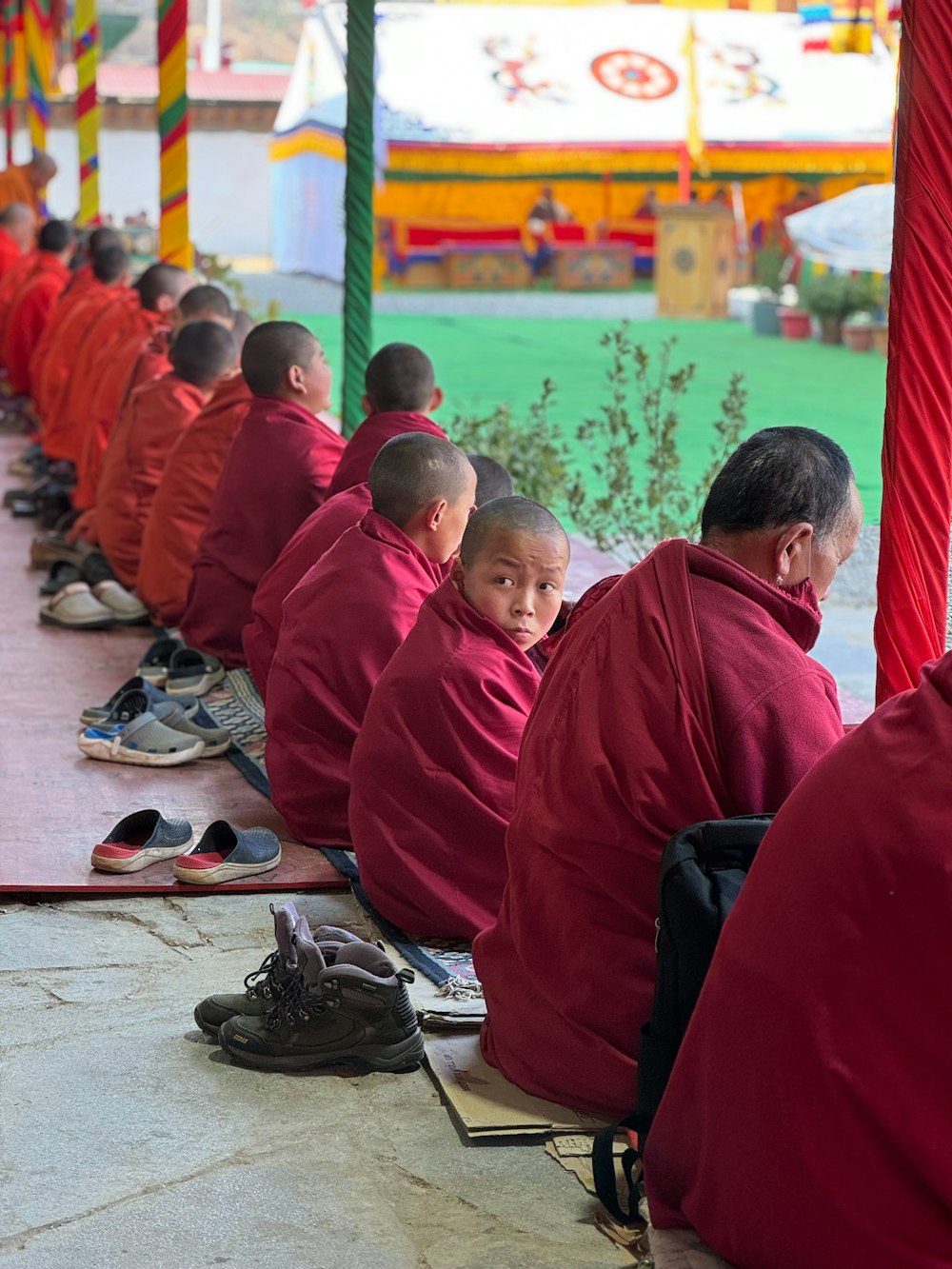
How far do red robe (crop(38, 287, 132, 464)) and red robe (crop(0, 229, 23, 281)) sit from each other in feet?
12.2

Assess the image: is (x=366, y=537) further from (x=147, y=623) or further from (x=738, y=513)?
(x=147, y=623)

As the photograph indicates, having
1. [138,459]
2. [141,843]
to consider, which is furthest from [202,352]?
[141,843]

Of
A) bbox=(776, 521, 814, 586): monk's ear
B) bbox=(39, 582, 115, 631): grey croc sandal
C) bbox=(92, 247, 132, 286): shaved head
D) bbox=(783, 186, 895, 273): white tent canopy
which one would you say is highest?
bbox=(783, 186, 895, 273): white tent canopy

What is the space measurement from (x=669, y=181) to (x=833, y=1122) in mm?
23812

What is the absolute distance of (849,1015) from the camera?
1.93 meters

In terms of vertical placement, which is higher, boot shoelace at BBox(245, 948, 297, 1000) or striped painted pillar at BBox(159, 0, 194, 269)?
striped painted pillar at BBox(159, 0, 194, 269)

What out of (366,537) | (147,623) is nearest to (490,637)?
(366,537)

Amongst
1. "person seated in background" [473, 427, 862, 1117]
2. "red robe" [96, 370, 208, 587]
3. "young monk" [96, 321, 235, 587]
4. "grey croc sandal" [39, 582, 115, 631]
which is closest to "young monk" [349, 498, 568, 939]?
"person seated in background" [473, 427, 862, 1117]

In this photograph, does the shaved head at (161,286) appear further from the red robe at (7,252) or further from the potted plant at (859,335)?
the potted plant at (859,335)

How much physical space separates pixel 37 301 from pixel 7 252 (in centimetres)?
231

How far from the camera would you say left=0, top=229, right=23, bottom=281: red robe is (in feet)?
43.1

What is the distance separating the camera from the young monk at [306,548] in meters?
4.47

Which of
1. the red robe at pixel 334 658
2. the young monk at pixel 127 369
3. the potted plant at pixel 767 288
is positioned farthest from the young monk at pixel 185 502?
the potted plant at pixel 767 288

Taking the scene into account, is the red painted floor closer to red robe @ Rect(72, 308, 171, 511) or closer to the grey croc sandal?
the grey croc sandal
